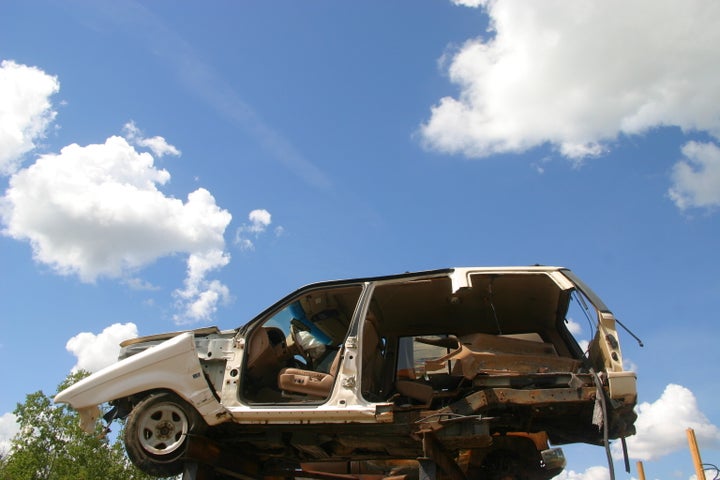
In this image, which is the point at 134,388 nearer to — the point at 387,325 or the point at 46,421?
the point at 387,325

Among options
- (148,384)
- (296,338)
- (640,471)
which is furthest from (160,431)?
(640,471)

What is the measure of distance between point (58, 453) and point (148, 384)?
3259cm

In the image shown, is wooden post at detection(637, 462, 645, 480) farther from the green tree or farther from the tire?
the green tree

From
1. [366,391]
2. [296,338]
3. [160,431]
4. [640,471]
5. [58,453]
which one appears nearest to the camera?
[160,431]

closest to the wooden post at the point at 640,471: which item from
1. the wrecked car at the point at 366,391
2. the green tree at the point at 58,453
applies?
the wrecked car at the point at 366,391

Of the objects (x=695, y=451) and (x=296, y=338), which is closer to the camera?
(x=296, y=338)

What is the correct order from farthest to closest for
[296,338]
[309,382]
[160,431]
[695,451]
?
[695,451], [296,338], [309,382], [160,431]

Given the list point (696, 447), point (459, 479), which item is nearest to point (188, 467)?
point (459, 479)

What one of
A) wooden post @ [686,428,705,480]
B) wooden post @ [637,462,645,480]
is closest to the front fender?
wooden post @ [686,428,705,480]

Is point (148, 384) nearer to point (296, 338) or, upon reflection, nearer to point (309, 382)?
point (309, 382)

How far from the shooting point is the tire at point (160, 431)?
4.56 m

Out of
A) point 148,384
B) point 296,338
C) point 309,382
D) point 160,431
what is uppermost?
point 296,338

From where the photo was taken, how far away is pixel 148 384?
4746mm

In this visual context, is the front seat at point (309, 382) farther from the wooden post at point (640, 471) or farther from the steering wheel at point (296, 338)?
the wooden post at point (640, 471)
